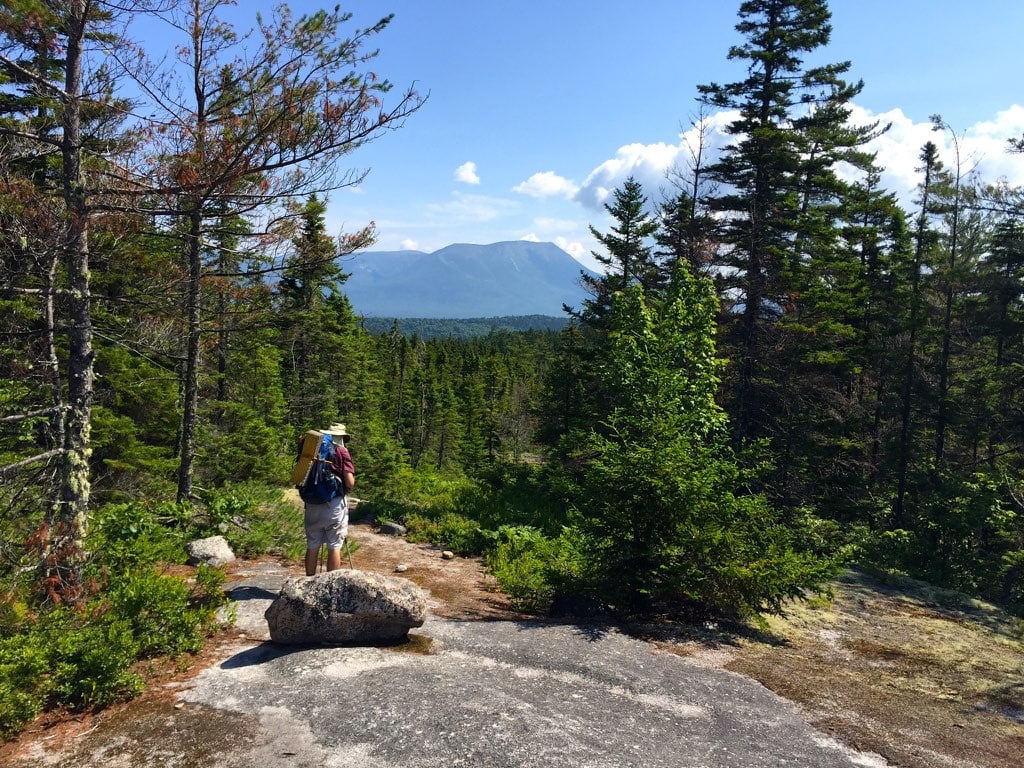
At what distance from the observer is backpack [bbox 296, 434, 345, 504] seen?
6996 millimetres

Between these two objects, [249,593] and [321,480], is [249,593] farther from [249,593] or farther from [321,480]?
[321,480]

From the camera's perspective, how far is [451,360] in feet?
246

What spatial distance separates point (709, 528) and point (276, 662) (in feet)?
17.2

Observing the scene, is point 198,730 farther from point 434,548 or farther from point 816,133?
point 816,133

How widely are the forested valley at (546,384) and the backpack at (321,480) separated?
1389mm

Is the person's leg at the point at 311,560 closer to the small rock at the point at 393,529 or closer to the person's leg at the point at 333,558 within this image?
the person's leg at the point at 333,558

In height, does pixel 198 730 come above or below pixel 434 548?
above

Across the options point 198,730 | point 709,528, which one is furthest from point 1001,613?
point 198,730

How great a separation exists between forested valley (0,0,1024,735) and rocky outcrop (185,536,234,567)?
32cm

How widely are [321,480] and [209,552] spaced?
3600 mm

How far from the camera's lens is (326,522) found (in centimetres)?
715

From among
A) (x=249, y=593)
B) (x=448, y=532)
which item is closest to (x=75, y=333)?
(x=249, y=593)

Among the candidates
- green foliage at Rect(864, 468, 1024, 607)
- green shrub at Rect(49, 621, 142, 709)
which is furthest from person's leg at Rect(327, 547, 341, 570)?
green foliage at Rect(864, 468, 1024, 607)

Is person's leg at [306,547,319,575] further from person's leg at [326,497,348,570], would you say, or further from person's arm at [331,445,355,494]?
person's arm at [331,445,355,494]
